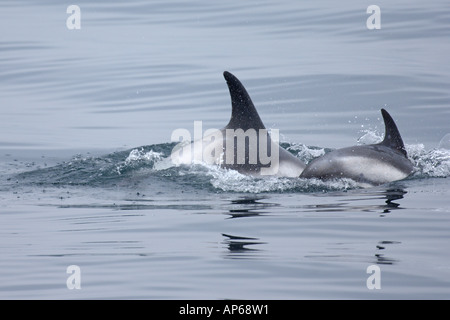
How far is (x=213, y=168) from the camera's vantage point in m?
12.8

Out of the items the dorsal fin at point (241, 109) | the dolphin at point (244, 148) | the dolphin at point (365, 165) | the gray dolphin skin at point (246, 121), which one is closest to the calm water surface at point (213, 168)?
the dolphin at point (365, 165)

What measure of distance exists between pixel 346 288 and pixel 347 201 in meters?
3.54

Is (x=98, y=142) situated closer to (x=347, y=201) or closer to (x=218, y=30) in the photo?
(x=347, y=201)

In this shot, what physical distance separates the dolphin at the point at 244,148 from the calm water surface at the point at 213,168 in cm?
39

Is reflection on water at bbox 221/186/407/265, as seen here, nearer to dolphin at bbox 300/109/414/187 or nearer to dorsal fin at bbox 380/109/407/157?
dolphin at bbox 300/109/414/187

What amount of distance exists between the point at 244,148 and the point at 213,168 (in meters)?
0.51

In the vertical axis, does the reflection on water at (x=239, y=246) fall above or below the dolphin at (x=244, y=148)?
below

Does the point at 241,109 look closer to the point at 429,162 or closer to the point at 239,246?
the point at 429,162

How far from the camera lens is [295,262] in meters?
8.65

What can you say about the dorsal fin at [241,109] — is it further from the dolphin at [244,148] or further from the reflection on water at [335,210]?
the reflection on water at [335,210]

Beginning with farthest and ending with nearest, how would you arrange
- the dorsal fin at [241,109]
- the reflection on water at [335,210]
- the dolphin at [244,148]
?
the dorsal fin at [241,109] < the dolphin at [244,148] < the reflection on water at [335,210]

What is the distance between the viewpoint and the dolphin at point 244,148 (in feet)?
42.3

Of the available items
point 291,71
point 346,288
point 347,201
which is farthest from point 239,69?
point 346,288

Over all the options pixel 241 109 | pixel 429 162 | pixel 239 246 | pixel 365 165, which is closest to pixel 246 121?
pixel 241 109
